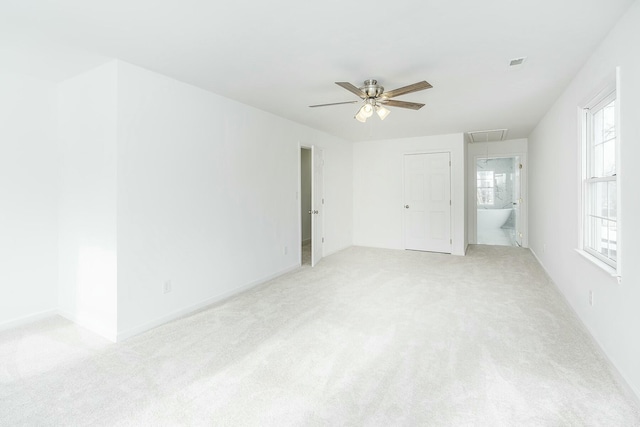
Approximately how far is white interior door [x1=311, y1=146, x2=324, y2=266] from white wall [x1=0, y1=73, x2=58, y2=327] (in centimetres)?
323

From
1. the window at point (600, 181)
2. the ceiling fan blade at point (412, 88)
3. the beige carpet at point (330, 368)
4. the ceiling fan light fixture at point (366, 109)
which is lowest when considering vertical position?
the beige carpet at point (330, 368)

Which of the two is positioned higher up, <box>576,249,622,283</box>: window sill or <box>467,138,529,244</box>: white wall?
<box>467,138,529,244</box>: white wall

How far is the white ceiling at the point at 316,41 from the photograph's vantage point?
6.29 ft

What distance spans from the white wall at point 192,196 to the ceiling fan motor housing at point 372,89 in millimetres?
1639

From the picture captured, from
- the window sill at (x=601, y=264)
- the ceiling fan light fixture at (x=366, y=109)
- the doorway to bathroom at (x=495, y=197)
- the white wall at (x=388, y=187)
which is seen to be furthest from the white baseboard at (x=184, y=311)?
the doorway to bathroom at (x=495, y=197)

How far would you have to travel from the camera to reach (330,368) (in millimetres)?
2201

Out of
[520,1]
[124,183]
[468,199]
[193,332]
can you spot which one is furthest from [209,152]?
[468,199]

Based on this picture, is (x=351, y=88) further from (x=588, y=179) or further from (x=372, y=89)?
(x=588, y=179)

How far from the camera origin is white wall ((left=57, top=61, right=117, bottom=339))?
2.70m

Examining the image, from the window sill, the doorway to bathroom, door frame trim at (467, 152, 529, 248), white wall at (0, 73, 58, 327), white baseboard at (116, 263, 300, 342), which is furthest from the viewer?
the doorway to bathroom

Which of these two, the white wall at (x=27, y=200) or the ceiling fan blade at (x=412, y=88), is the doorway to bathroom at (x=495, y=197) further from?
the white wall at (x=27, y=200)

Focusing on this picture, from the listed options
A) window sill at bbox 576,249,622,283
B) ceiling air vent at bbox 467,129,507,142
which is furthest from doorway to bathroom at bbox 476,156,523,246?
window sill at bbox 576,249,622,283

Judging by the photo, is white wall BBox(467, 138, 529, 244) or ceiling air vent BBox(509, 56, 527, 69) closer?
ceiling air vent BBox(509, 56, 527, 69)

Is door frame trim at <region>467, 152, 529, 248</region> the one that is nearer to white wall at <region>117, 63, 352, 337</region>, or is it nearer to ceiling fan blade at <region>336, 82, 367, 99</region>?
white wall at <region>117, 63, 352, 337</region>
